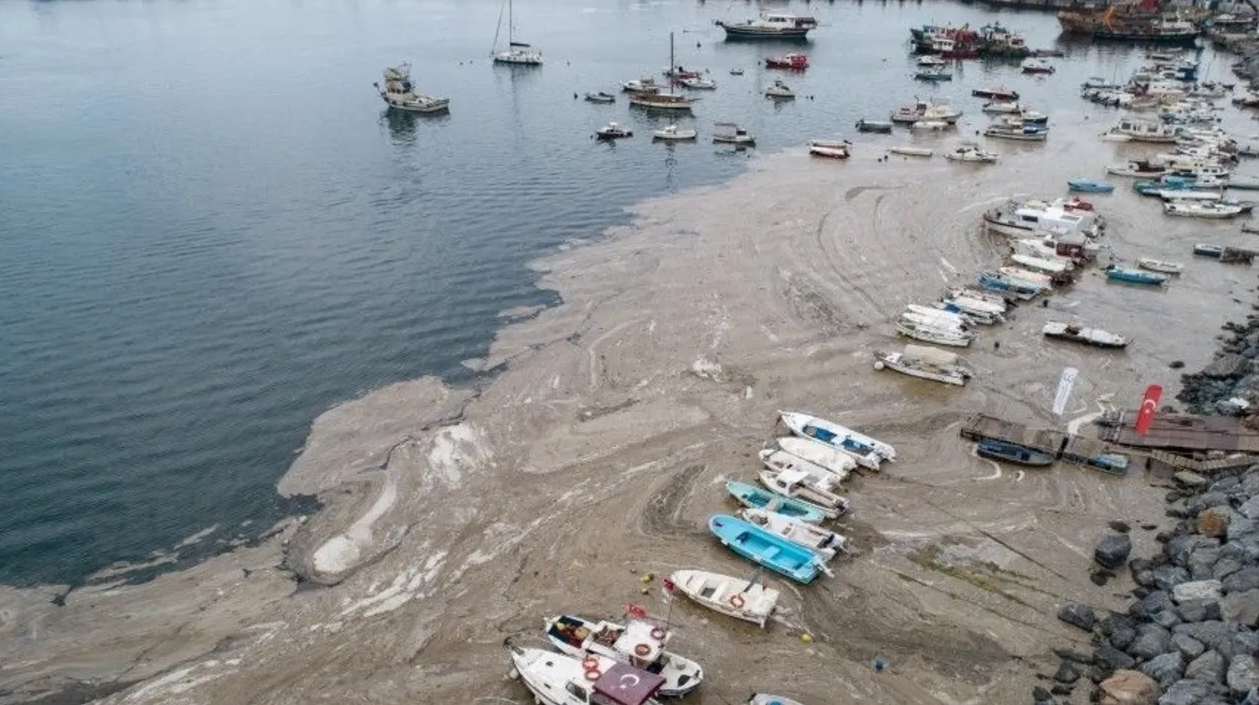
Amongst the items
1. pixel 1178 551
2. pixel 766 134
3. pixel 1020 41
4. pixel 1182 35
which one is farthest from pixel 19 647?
pixel 1182 35

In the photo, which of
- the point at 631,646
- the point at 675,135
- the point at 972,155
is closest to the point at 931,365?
the point at 631,646

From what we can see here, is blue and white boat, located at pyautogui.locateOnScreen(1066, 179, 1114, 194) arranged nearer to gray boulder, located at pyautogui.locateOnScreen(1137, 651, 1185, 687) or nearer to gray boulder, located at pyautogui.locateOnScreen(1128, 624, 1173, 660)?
gray boulder, located at pyautogui.locateOnScreen(1128, 624, 1173, 660)

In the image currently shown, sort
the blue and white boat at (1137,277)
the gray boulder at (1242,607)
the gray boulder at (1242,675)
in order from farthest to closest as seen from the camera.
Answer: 1. the blue and white boat at (1137,277)
2. the gray boulder at (1242,607)
3. the gray boulder at (1242,675)

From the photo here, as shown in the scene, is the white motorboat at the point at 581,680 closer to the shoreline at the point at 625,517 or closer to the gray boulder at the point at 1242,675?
the shoreline at the point at 625,517

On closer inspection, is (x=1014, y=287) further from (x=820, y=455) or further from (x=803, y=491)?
(x=803, y=491)

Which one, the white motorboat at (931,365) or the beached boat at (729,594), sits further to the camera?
the white motorboat at (931,365)

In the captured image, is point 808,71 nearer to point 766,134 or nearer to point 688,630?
point 766,134

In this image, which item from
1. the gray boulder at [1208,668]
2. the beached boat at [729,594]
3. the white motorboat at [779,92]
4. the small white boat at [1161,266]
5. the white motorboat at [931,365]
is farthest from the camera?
the white motorboat at [779,92]

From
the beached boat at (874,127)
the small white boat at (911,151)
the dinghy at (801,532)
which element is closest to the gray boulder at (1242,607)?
the dinghy at (801,532)
